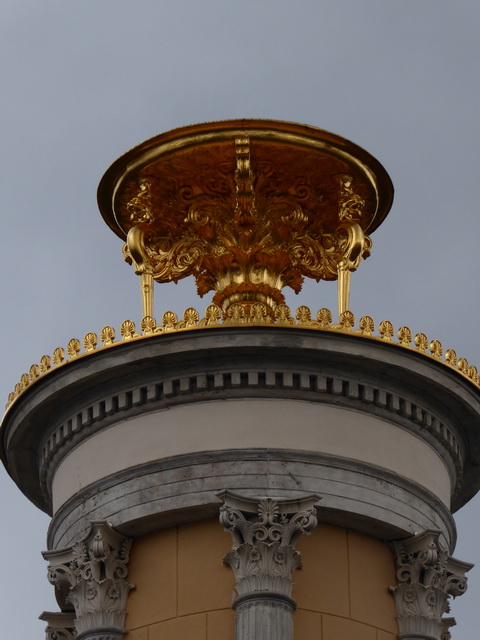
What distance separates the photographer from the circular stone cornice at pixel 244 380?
1119 inches

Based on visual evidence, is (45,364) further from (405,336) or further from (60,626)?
(405,336)

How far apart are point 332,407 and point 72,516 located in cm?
410

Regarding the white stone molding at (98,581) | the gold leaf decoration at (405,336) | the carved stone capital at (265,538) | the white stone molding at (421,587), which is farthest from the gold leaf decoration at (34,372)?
the white stone molding at (421,587)

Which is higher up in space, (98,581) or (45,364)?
(45,364)

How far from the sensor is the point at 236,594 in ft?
89.1

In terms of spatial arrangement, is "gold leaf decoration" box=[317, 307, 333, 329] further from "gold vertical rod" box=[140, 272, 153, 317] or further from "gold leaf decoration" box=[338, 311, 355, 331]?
"gold vertical rod" box=[140, 272, 153, 317]

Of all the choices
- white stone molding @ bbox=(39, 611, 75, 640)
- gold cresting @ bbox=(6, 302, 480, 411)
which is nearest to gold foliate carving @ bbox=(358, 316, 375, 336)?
gold cresting @ bbox=(6, 302, 480, 411)

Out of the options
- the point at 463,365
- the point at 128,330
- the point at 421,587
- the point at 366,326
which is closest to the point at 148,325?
the point at 128,330

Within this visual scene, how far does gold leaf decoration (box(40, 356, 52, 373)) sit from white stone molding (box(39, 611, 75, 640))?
359 centimetres

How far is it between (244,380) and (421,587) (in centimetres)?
386

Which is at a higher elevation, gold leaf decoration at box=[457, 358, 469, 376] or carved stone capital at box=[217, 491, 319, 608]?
gold leaf decoration at box=[457, 358, 469, 376]

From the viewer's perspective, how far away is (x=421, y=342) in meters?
29.2

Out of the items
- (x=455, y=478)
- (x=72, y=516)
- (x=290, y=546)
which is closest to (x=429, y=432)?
(x=455, y=478)

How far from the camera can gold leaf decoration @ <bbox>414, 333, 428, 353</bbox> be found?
2912 centimetres
